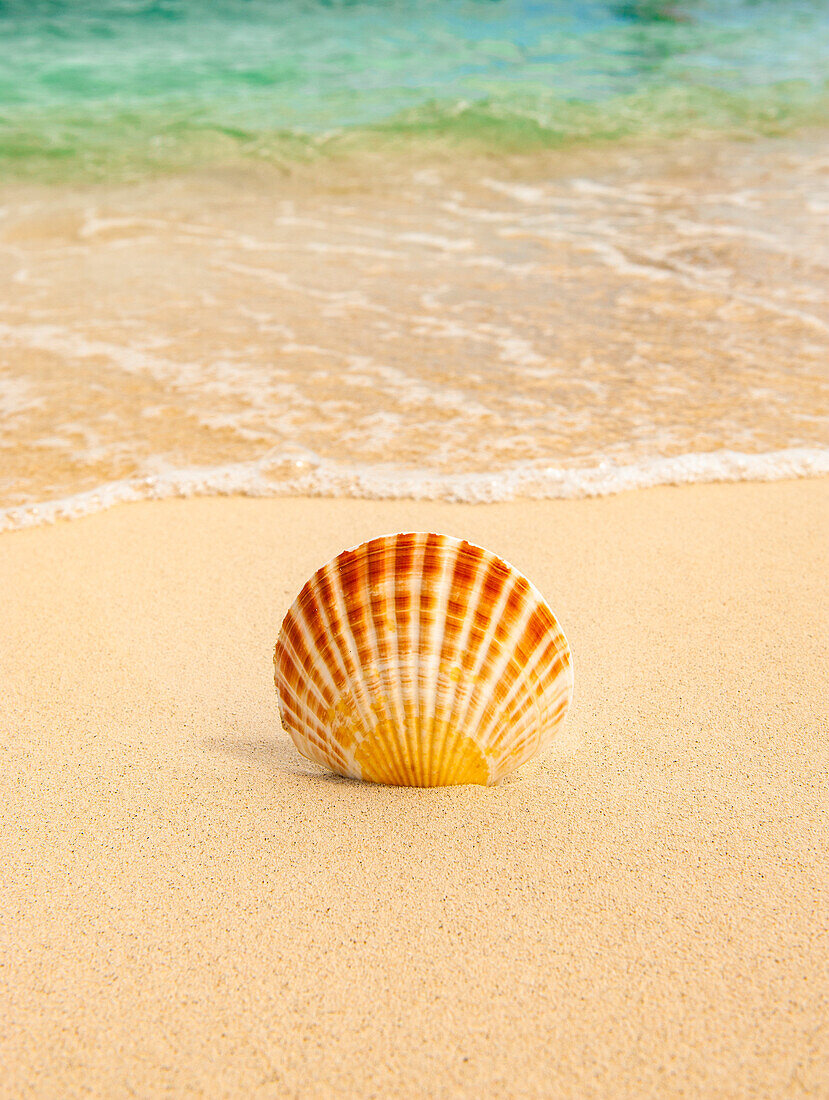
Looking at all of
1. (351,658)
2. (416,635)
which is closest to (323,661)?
(351,658)

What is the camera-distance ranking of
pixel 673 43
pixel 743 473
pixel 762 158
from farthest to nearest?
pixel 673 43 → pixel 762 158 → pixel 743 473

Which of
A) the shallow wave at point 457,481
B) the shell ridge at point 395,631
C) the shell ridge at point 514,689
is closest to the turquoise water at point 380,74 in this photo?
the shallow wave at point 457,481

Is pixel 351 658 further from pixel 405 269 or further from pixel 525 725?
pixel 405 269

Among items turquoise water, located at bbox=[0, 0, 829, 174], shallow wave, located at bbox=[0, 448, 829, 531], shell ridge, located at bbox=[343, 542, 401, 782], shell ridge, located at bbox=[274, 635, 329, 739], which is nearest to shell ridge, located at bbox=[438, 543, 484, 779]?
shell ridge, located at bbox=[343, 542, 401, 782]

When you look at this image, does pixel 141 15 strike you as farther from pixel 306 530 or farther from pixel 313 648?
pixel 313 648

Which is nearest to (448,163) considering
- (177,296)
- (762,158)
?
(762,158)

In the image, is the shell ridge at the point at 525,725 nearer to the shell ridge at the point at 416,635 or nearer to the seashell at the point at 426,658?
the seashell at the point at 426,658

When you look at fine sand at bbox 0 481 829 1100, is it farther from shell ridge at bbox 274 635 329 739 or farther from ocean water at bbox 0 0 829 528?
ocean water at bbox 0 0 829 528

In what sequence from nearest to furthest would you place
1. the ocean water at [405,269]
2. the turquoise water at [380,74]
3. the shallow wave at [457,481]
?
the shallow wave at [457,481]
the ocean water at [405,269]
the turquoise water at [380,74]
